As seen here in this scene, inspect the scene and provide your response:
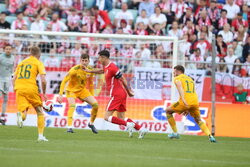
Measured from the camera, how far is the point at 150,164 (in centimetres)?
1020

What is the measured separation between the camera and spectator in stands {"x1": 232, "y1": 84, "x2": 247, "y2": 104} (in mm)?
21844

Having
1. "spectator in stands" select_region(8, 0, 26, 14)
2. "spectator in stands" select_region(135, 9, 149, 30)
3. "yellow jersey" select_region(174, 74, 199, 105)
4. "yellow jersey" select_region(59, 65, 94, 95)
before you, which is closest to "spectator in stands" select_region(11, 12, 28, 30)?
"spectator in stands" select_region(8, 0, 26, 14)

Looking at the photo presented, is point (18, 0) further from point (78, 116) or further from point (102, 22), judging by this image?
point (78, 116)

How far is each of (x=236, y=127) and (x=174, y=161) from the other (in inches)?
384

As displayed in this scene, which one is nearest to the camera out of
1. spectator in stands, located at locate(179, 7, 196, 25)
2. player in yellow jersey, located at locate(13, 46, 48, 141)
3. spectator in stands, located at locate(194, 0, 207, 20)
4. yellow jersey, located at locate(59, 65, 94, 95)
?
player in yellow jersey, located at locate(13, 46, 48, 141)

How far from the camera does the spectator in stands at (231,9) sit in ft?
91.1

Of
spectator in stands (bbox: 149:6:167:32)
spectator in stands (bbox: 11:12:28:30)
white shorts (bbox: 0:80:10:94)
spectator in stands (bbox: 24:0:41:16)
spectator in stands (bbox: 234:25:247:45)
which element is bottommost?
white shorts (bbox: 0:80:10:94)

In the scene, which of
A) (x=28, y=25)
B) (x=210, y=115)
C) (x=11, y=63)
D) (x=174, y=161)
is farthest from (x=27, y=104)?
(x=28, y=25)

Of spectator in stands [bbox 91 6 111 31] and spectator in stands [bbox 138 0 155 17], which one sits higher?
spectator in stands [bbox 138 0 155 17]

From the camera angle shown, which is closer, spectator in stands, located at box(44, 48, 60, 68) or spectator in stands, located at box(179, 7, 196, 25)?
spectator in stands, located at box(44, 48, 60, 68)

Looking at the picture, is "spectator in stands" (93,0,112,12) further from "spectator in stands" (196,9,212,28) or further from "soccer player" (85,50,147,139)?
"soccer player" (85,50,147,139)

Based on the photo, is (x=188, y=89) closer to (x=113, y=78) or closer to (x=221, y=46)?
(x=113, y=78)

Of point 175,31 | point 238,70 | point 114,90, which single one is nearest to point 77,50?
point 175,31

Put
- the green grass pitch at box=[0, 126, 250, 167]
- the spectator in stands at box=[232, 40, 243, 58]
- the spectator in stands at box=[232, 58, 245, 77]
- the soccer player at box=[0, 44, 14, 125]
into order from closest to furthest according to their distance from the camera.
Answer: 1. the green grass pitch at box=[0, 126, 250, 167]
2. the soccer player at box=[0, 44, 14, 125]
3. the spectator in stands at box=[232, 58, 245, 77]
4. the spectator in stands at box=[232, 40, 243, 58]
